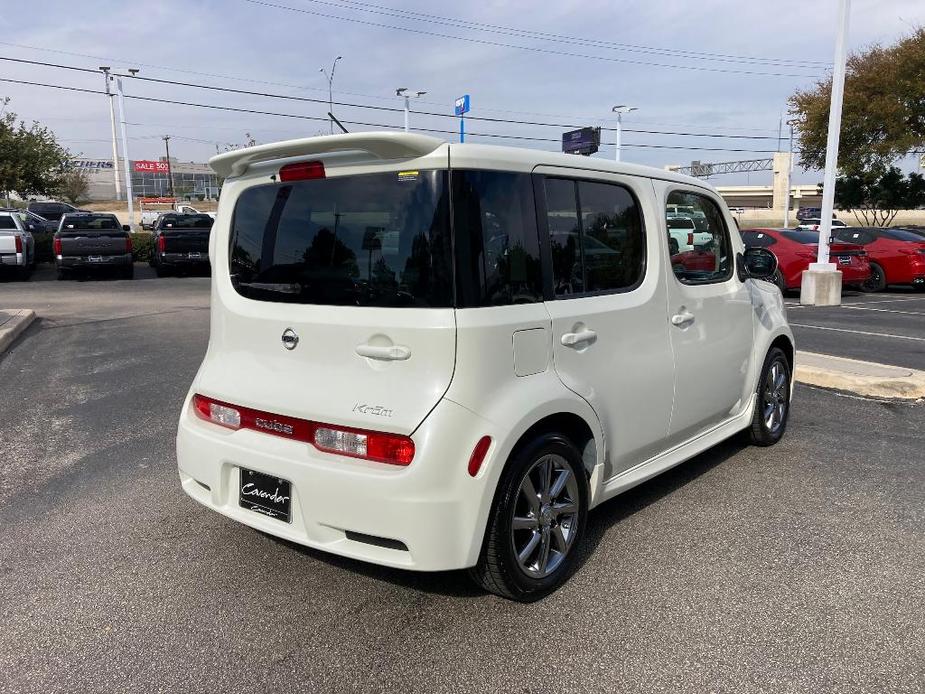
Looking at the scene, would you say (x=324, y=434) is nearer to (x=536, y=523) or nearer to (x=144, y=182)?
(x=536, y=523)

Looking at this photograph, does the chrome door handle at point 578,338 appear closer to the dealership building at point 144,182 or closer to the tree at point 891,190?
the tree at point 891,190

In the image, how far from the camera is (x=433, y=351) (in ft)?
9.21

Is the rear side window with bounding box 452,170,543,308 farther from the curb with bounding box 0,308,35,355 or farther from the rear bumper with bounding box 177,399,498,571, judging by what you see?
the curb with bounding box 0,308,35,355

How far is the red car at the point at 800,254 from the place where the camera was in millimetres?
16031

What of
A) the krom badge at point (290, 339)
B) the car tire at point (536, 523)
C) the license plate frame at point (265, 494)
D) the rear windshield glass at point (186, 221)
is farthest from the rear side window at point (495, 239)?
the rear windshield glass at point (186, 221)

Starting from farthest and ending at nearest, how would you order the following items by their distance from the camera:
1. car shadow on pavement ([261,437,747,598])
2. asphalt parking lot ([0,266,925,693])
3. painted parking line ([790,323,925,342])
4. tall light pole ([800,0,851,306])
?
tall light pole ([800,0,851,306])
painted parking line ([790,323,925,342])
car shadow on pavement ([261,437,747,598])
asphalt parking lot ([0,266,925,693])

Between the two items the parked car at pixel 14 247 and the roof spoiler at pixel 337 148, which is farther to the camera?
the parked car at pixel 14 247

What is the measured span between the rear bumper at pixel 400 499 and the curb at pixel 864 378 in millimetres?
5258

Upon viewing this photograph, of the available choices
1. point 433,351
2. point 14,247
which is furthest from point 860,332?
point 14,247

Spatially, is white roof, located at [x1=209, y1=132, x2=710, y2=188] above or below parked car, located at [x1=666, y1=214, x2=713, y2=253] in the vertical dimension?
above

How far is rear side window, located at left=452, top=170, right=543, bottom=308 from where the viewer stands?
2879 mm

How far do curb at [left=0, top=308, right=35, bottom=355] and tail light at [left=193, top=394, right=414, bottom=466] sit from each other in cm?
681

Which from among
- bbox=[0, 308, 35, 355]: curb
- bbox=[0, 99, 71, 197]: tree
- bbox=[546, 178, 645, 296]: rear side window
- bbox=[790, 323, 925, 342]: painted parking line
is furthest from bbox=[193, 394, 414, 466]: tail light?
bbox=[0, 99, 71, 197]: tree

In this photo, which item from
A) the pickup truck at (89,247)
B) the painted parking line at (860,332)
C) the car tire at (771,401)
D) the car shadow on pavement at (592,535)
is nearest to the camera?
the car shadow on pavement at (592,535)
